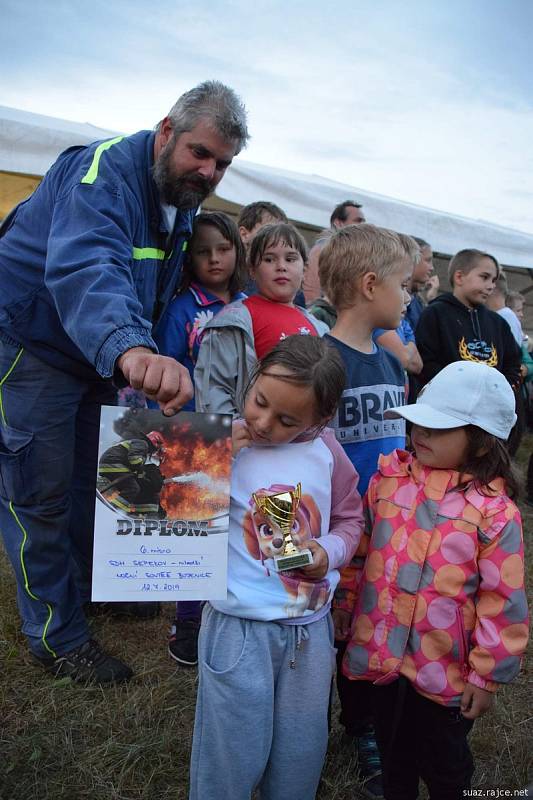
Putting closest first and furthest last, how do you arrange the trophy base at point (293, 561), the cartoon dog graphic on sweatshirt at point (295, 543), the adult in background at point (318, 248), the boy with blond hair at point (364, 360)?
the trophy base at point (293, 561) < the cartoon dog graphic on sweatshirt at point (295, 543) < the boy with blond hair at point (364, 360) < the adult in background at point (318, 248)

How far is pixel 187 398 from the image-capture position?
129cm

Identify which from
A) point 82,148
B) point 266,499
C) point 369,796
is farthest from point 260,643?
point 82,148

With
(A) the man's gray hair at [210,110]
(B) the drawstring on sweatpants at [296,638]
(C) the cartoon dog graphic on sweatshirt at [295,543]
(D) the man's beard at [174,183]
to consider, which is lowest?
(B) the drawstring on sweatpants at [296,638]

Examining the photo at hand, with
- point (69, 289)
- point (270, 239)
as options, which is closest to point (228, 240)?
point (270, 239)

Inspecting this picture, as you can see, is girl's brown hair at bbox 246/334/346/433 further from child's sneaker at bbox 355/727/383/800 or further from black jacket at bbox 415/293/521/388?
black jacket at bbox 415/293/521/388

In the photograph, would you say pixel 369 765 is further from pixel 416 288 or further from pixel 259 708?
pixel 416 288

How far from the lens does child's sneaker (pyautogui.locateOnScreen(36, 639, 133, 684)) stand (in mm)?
2414

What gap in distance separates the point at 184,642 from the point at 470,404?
62.6 inches

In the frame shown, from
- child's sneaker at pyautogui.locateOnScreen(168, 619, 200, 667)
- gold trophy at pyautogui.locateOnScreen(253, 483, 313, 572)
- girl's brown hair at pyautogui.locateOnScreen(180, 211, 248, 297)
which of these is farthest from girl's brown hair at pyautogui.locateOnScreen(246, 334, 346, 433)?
child's sneaker at pyautogui.locateOnScreen(168, 619, 200, 667)

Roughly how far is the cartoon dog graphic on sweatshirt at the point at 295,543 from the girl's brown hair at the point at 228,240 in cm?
129

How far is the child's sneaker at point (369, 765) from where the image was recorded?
1.95 meters

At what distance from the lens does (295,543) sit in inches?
57.2

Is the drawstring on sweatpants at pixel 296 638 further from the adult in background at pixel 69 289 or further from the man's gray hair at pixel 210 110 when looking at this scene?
the man's gray hair at pixel 210 110

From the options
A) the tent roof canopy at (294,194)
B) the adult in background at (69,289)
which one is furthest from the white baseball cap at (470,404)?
the tent roof canopy at (294,194)
